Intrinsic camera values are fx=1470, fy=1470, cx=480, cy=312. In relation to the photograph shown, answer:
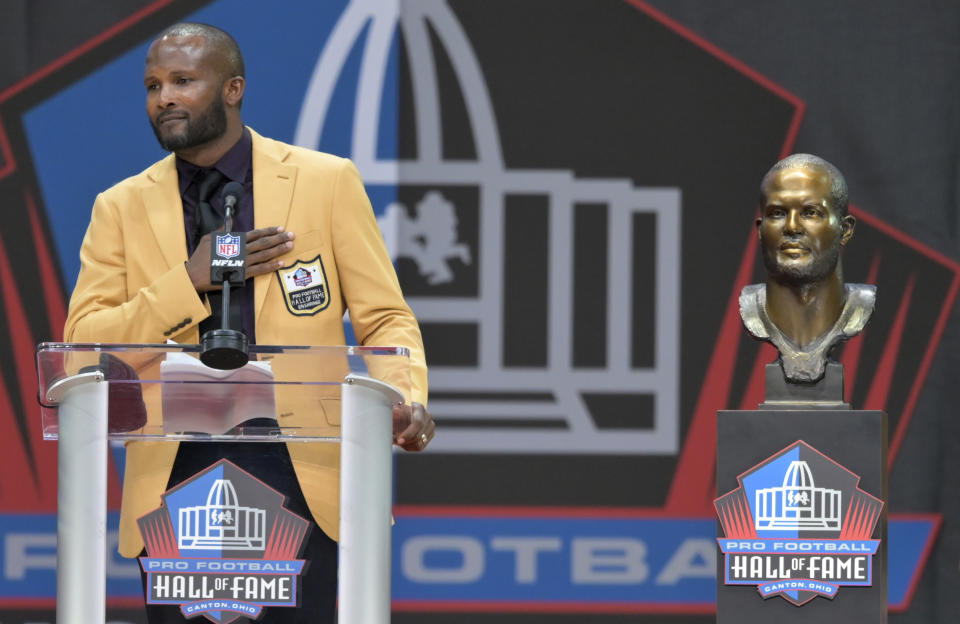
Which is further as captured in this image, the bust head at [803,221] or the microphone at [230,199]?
the bust head at [803,221]

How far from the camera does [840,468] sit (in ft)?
9.34

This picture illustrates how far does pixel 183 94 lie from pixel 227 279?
0.64m

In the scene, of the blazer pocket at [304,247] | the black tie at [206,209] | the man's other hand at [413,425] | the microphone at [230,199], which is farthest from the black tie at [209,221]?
the man's other hand at [413,425]

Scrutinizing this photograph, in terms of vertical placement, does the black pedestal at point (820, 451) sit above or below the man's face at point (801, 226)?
below

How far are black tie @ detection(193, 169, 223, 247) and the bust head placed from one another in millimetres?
1155

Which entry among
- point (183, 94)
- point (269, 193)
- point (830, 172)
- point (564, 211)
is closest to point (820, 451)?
point (830, 172)

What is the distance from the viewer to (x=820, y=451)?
113 inches

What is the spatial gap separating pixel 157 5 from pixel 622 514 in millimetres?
2048

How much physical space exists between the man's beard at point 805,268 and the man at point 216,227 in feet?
2.72

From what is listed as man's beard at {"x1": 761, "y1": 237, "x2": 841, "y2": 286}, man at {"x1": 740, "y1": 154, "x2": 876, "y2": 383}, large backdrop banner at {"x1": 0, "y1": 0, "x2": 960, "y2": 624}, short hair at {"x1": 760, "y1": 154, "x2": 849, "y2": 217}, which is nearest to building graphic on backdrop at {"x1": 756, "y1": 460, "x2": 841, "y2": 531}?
man at {"x1": 740, "y1": 154, "x2": 876, "y2": 383}

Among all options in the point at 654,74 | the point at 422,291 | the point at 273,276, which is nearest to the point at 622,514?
the point at 422,291

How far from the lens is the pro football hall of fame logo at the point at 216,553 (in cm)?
210

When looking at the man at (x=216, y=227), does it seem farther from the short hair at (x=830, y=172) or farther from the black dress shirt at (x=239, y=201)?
the short hair at (x=830, y=172)

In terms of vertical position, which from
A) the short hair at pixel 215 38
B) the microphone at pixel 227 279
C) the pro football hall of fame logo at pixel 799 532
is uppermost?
the short hair at pixel 215 38
